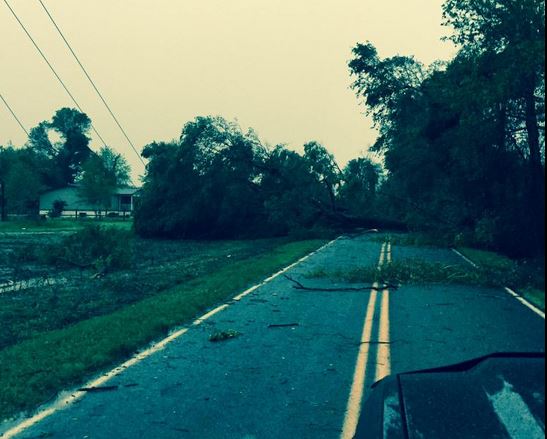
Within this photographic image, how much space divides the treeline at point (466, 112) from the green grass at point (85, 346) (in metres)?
6.06

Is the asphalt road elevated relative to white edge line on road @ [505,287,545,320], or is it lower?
lower

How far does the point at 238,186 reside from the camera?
130 feet

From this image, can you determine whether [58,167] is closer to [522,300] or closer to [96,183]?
[96,183]

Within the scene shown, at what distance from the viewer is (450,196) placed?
3072cm

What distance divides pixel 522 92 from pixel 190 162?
2538 centimetres

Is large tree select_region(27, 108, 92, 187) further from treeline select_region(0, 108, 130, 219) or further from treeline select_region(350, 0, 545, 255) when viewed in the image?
treeline select_region(350, 0, 545, 255)

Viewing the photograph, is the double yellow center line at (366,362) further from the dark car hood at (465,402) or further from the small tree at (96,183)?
the small tree at (96,183)

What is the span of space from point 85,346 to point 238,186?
31.0 meters

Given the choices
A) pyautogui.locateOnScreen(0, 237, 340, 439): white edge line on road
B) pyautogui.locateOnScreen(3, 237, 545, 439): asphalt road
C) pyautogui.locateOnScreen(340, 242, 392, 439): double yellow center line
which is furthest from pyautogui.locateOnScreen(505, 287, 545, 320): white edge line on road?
pyautogui.locateOnScreen(0, 237, 340, 439): white edge line on road

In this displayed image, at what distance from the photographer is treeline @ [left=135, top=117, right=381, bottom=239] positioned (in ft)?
129

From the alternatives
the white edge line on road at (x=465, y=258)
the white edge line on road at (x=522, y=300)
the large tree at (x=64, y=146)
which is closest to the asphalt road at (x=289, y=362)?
the white edge line on road at (x=522, y=300)

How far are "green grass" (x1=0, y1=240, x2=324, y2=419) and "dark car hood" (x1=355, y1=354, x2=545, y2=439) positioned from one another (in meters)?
4.86

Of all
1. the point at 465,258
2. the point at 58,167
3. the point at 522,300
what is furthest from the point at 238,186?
the point at 58,167

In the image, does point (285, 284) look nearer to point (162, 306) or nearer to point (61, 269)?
point (162, 306)
